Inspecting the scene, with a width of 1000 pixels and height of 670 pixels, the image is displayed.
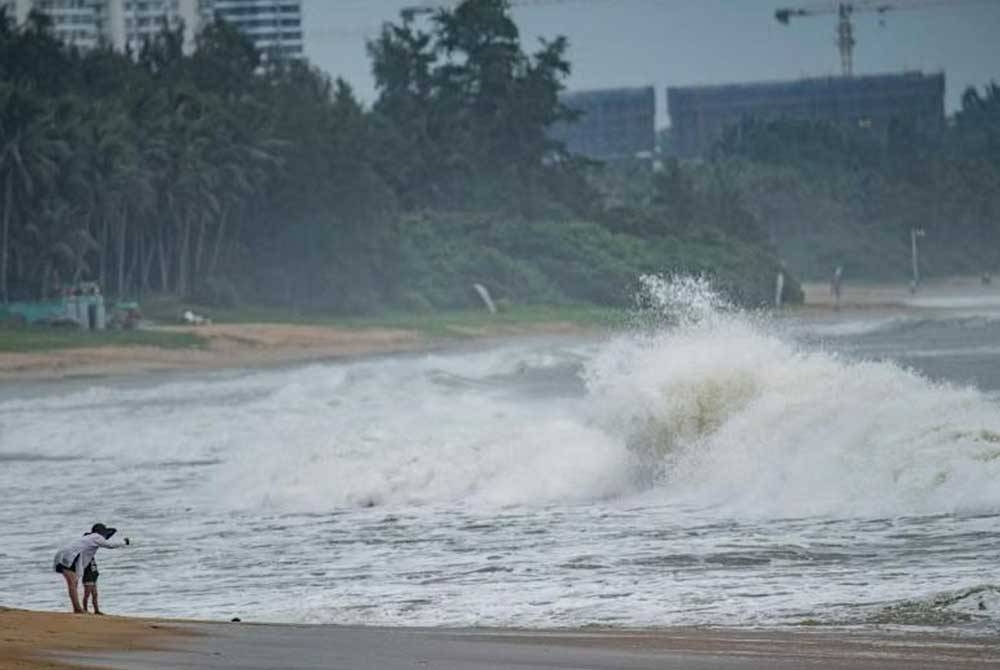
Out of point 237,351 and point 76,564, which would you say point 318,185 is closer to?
point 237,351

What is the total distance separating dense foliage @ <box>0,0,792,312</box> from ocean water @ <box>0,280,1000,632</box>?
128 ft

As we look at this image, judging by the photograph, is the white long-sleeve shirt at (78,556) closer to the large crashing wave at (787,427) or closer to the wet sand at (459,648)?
the wet sand at (459,648)

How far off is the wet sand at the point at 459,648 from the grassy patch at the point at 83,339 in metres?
46.5

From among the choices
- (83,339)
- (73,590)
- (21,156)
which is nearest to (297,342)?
(83,339)

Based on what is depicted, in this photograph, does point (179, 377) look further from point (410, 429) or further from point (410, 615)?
point (410, 615)

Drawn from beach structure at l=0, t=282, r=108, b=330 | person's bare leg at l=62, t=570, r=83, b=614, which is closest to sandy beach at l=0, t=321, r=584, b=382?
beach structure at l=0, t=282, r=108, b=330

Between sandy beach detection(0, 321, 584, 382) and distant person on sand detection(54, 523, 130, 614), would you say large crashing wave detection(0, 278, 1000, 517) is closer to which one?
distant person on sand detection(54, 523, 130, 614)

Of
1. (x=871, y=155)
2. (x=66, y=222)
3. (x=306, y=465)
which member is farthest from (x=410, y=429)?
(x=871, y=155)

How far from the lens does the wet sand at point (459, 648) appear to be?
46.7 ft

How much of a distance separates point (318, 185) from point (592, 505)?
2503 inches

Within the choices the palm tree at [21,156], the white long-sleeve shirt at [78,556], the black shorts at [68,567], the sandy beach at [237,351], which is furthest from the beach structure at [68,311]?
the black shorts at [68,567]

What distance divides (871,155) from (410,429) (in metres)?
141

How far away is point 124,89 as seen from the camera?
286 ft

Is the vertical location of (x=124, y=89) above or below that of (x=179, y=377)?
above
